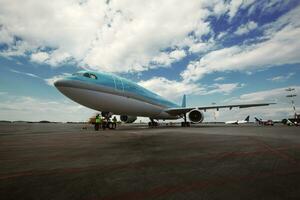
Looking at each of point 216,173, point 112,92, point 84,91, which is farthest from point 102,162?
point 112,92

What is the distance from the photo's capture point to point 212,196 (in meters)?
1.89

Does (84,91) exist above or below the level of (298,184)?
above

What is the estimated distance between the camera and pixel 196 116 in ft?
65.5

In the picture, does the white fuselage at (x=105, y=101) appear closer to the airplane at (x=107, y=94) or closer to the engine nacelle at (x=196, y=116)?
the airplane at (x=107, y=94)

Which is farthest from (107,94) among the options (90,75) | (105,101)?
(90,75)

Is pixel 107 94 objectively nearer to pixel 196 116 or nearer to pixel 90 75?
pixel 90 75

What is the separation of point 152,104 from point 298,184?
731 inches

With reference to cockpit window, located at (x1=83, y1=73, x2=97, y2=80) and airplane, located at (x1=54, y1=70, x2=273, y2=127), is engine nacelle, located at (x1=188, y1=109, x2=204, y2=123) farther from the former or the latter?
cockpit window, located at (x1=83, y1=73, x2=97, y2=80)

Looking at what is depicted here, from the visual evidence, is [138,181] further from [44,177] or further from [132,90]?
[132,90]

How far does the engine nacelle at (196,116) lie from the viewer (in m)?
19.5

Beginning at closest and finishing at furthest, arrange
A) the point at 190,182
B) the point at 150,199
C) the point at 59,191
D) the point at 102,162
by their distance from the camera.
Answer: the point at 150,199
the point at 59,191
the point at 190,182
the point at 102,162

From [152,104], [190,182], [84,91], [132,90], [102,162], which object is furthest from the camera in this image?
[152,104]

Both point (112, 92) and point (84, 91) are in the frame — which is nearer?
point (84, 91)

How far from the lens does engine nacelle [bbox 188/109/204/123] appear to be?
19500 millimetres
